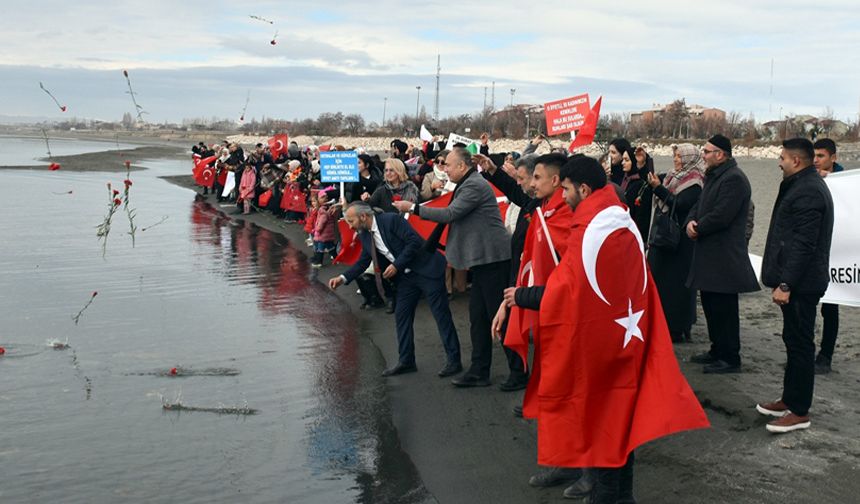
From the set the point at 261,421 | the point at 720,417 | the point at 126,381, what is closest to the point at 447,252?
the point at 261,421

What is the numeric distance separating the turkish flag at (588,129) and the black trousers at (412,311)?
5587 millimetres

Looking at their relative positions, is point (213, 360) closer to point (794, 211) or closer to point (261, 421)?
point (261, 421)

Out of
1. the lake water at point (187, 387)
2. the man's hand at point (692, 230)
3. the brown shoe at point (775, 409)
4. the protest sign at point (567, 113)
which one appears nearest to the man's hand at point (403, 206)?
the lake water at point (187, 387)

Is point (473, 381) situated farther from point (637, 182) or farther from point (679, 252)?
point (637, 182)

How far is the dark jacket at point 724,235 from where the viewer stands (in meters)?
7.70

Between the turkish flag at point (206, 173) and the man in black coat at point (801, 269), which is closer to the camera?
the man in black coat at point (801, 269)

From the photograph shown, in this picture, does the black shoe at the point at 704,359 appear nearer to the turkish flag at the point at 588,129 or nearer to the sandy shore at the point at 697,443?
the sandy shore at the point at 697,443

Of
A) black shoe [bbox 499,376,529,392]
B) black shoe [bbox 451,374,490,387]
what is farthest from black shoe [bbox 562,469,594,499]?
black shoe [bbox 451,374,490,387]

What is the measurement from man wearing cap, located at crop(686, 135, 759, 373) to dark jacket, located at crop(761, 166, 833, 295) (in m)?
1.40

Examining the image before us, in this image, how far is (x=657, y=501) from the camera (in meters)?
5.45

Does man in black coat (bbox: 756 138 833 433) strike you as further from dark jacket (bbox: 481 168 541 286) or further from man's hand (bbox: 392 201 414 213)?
man's hand (bbox: 392 201 414 213)

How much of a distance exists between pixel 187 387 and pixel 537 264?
4158mm

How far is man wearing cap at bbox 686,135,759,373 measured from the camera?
7.70 meters

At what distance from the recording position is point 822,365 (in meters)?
7.95
